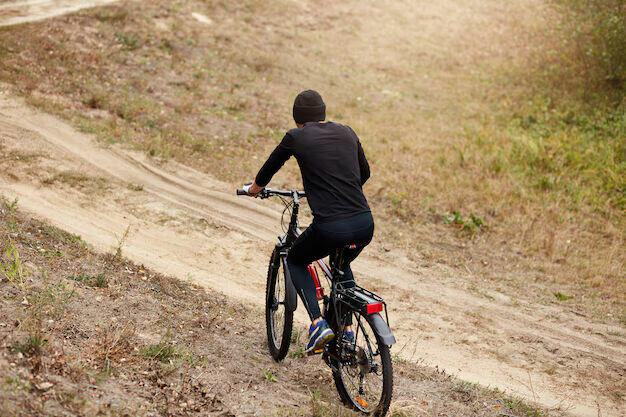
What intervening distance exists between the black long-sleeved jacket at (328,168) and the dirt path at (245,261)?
307 cm

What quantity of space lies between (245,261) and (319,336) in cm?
456

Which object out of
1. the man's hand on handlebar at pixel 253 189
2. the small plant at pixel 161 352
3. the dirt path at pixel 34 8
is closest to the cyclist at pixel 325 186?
the man's hand on handlebar at pixel 253 189

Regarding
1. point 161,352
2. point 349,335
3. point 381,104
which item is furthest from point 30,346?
point 381,104

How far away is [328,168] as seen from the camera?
14.5ft

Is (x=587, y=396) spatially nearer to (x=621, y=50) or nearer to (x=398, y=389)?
(x=398, y=389)

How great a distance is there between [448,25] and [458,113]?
30.7 feet

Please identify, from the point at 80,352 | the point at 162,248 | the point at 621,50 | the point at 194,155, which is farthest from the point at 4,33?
the point at 621,50

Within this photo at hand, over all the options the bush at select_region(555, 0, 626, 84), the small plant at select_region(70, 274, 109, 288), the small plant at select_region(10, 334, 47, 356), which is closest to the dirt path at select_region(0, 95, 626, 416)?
the small plant at select_region(70, 274, 109, 288)

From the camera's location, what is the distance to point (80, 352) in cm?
451

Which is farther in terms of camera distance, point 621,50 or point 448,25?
point 448,25

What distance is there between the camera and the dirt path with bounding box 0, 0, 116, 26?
1612 cm

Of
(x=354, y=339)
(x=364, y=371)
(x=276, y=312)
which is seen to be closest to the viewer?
(x=364, y=371)

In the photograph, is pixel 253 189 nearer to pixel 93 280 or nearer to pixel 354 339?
pixel 354 339

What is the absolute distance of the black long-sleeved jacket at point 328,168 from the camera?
14.3 feet
